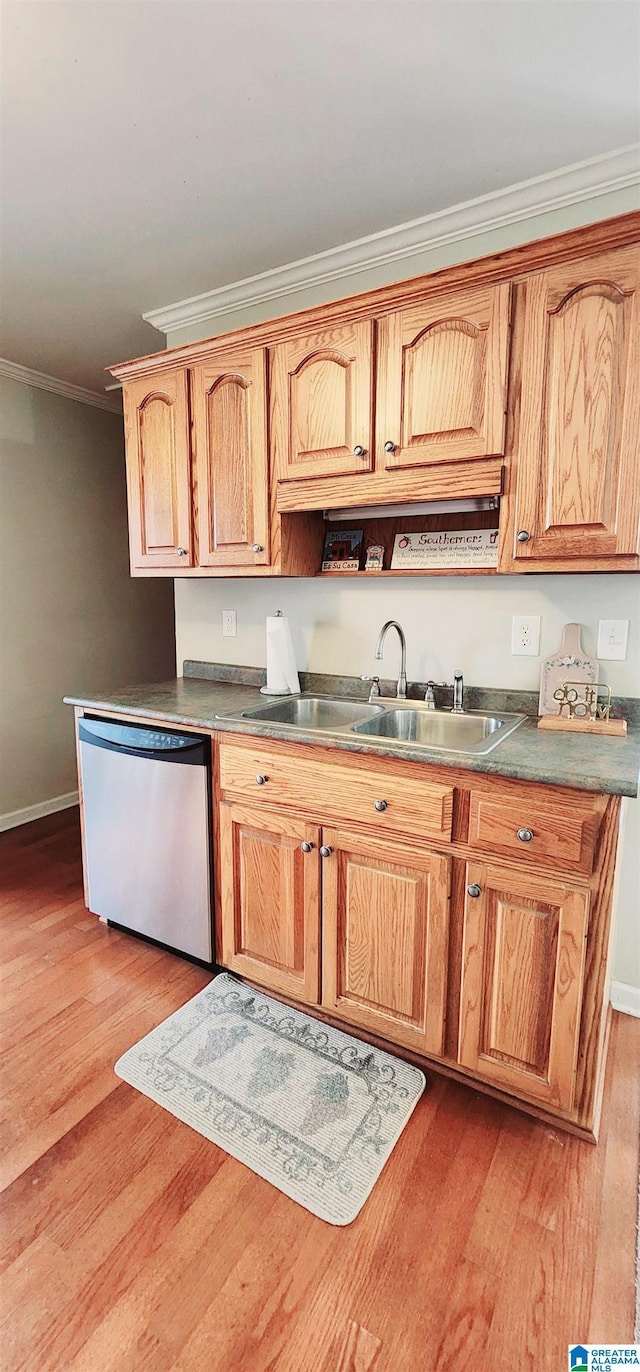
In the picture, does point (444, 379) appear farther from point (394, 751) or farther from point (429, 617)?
point (394, 751)

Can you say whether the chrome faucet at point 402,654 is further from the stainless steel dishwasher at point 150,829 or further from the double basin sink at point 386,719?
the stainless steel dishwasher at point 150,829

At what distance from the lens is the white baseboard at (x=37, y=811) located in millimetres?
3514

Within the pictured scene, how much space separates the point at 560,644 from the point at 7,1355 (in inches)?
80.8

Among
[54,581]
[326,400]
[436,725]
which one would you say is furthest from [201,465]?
[54,581]

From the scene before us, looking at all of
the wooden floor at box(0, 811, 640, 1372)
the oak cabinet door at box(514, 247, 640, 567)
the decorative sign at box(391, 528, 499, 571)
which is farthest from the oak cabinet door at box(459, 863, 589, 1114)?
the decorative sign at box(391, 528, 499, 571)

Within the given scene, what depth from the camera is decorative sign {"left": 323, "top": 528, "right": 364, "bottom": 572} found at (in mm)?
2281

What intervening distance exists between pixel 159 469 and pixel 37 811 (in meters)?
2.31

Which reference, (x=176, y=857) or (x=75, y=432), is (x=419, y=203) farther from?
(x=75, y=432)

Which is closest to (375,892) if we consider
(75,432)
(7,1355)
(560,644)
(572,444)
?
(560,644)

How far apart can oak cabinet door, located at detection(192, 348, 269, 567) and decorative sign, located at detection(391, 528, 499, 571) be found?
0.49m

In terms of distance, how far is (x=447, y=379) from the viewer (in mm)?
1729

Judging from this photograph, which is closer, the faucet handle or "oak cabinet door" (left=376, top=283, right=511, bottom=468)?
"oak cabinet door" (left=376, top=283, right=511, bottom=468)

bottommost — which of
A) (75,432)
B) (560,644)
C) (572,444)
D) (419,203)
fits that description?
(560,644)

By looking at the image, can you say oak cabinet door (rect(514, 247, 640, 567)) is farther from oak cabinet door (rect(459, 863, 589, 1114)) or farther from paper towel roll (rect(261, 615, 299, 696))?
paper towel roll (rect(261, 615, 299, 696))
